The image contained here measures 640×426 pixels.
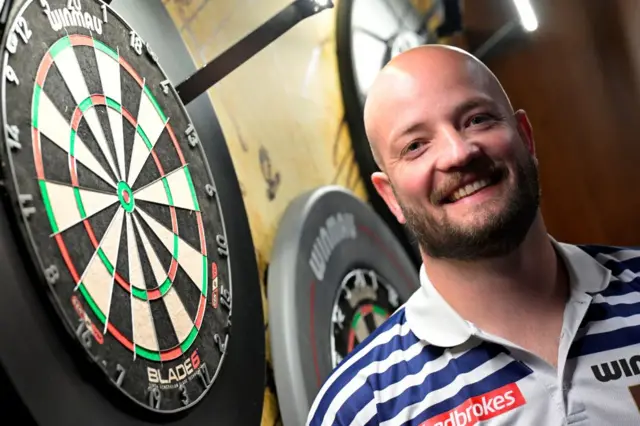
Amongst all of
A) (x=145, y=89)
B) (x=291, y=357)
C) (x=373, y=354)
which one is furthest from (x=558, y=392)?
(x=145, y=89)

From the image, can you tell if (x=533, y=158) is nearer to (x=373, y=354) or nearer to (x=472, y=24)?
(x=373, y=354)

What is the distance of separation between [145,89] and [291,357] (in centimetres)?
70

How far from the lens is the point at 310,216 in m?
1.81

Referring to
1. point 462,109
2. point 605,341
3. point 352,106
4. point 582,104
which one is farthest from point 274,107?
point 582,104

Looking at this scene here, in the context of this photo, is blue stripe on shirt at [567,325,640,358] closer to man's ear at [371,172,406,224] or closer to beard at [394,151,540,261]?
beard at [394,151,540,261]

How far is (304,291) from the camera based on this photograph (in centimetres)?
167

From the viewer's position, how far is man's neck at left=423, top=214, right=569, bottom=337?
4.22 ft

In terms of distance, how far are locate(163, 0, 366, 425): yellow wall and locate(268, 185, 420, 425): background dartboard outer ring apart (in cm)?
4

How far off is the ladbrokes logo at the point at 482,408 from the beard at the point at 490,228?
0.84 feet

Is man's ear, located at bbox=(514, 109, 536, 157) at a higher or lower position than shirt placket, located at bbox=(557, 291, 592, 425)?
higher

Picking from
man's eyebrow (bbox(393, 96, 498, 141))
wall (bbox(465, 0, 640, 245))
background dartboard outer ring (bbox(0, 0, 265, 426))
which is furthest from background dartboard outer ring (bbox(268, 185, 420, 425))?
wall (bbox(465, 0, 640, 245))

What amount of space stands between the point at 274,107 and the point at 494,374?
3.38 ft

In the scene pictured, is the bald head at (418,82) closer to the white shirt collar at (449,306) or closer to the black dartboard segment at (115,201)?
the white shirt collar at (449,306)

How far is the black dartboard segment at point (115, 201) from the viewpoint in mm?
992
